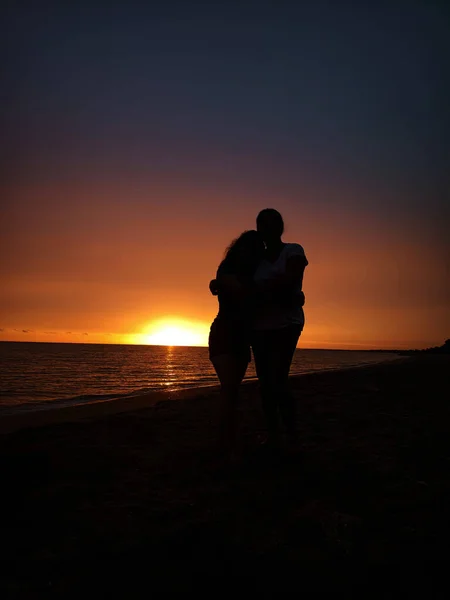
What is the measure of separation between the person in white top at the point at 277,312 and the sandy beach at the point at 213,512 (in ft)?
2.00

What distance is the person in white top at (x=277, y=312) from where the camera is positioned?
12.8 ft

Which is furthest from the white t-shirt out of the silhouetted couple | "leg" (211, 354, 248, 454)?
"leg" (211, 354, 248, 454)

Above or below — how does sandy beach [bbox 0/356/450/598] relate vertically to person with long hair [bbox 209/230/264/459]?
below

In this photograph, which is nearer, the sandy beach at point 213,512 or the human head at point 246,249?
the sandy beach at point 213,512

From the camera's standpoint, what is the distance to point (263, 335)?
4062 millimetres

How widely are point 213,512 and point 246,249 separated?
211 centimetres

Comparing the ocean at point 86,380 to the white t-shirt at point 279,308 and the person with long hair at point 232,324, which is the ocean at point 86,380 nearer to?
the person with long hair at point 232,324

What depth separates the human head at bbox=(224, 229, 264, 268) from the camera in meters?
3.92

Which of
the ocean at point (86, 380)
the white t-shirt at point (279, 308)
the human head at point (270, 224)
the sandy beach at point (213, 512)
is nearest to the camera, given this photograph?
the sandy beach at point (213, 512)

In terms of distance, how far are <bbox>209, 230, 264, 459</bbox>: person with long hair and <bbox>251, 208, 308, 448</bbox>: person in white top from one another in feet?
0.52

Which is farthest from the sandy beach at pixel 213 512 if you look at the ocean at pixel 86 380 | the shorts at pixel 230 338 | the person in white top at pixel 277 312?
the ocean at pixel 86 380

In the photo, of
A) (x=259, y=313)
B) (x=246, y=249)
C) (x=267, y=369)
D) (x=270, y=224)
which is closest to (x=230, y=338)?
(x=259, y=313)

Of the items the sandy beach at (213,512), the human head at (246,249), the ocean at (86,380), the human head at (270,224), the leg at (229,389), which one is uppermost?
the human head at (270,224)

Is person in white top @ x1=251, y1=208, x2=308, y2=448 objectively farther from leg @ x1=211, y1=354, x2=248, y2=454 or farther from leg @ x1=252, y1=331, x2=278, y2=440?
leg @ x1=211, y1=354, x2=248, y2=454
